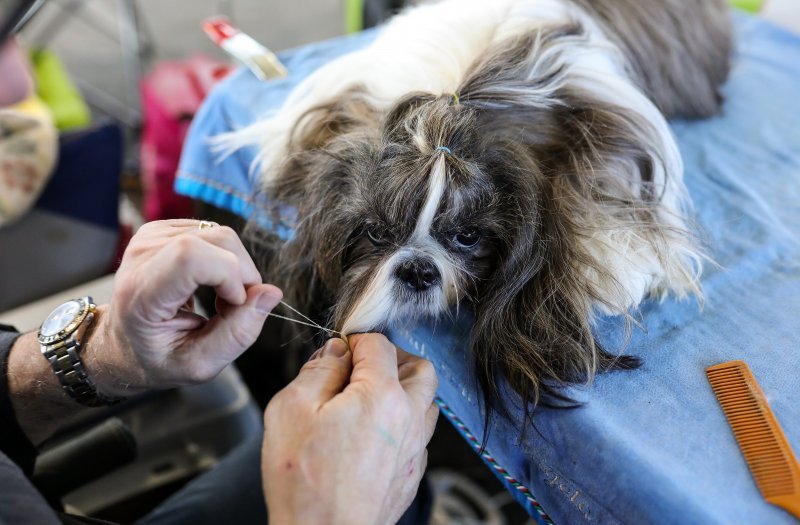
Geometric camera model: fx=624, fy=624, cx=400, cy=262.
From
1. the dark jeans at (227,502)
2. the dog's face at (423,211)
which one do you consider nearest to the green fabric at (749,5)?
the dog's face at (423,211)

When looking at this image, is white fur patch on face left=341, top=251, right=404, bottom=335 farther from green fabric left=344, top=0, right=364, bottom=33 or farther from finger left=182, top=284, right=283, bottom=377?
green fabric left=344, top=0, right=364, bottom=33

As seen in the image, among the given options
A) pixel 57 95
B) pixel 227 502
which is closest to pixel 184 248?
pixel 227 502

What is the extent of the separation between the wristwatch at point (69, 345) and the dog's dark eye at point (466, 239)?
66 centimetres

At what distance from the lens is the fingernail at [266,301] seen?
912 millimetres

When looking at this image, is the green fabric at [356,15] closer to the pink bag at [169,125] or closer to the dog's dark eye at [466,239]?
the pink bag at [169,125]

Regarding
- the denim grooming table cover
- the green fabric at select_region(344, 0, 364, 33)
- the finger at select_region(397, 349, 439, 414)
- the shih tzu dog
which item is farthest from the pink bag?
the finger at select_region(397, 349, 439, 414)

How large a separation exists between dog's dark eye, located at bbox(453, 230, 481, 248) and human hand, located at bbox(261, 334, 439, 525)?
30cm

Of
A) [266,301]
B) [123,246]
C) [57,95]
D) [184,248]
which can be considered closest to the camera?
[184,248]

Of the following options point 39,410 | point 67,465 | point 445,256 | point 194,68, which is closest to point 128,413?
point 67,465

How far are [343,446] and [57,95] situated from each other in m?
2.45

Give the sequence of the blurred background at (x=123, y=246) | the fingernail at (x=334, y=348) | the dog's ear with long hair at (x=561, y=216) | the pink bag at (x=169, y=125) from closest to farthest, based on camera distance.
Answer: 1. the fingernail at (x=334, y=348)
2. the dog's ear with long hair at (x=561, y=216)
3. the blurred background at (x=123, y=246)
4. the pink bag at (x=169, y=125)

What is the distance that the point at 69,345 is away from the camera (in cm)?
106

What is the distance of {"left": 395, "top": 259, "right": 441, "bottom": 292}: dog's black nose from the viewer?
1116mm

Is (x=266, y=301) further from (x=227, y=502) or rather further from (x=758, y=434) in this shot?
(x=758, y=434)
